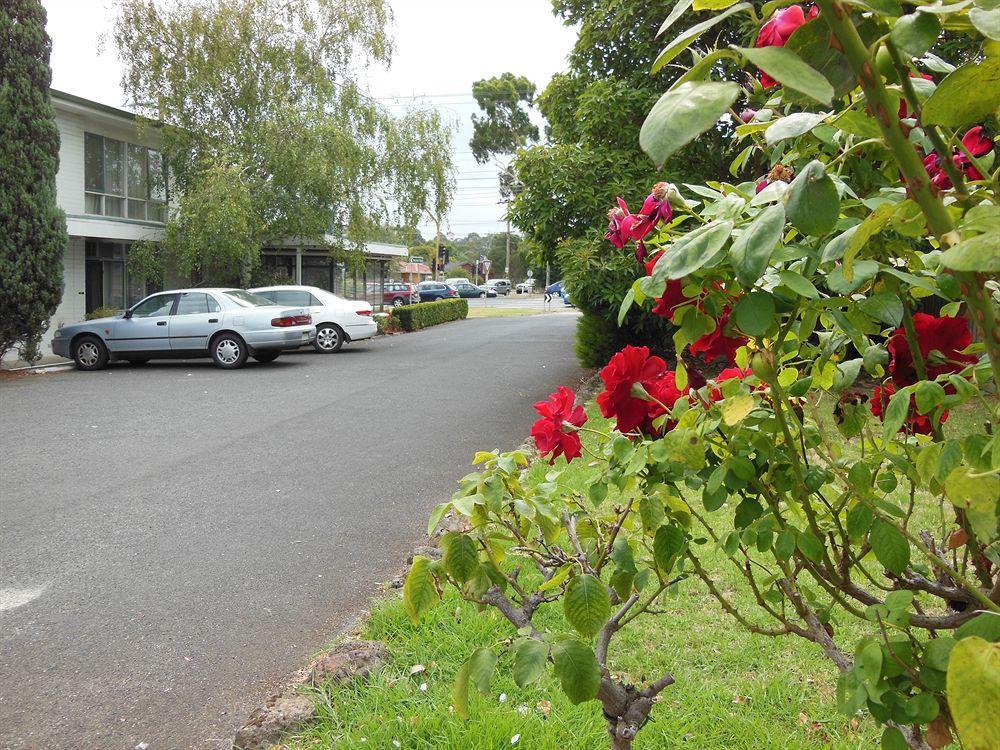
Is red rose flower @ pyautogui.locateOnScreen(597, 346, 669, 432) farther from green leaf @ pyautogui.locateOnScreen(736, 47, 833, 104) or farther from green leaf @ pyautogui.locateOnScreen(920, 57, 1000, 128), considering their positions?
green leaf @ pyautogui.locateOnScreen(736, 47, 833, 104)

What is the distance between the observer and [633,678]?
334 cm

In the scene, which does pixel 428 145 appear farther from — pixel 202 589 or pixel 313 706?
pixel 313 706

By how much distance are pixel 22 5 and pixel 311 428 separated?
33.8 ft

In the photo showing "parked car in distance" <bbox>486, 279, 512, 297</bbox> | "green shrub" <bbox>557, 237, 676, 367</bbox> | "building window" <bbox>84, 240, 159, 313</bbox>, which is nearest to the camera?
"green shrub" <bbox>557, 237, 676, 367</bbox>

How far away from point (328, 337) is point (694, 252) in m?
18.9

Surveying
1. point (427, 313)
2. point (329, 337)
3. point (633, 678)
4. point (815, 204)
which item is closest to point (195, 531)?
point (633, 678)

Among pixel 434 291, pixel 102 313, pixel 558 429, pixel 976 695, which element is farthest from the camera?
pixel 434 291

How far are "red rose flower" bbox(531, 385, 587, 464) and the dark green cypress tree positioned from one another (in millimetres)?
15211

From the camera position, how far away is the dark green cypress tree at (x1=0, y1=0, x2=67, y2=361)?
14.3 m

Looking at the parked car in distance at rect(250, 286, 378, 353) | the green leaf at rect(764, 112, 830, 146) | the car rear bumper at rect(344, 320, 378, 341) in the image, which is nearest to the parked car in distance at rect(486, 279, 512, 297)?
Answer: the car rear bumper at rect(344, 320, 378, 341)

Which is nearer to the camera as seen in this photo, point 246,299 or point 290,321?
point 290,321

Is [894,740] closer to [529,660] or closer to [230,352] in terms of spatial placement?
[529,660]

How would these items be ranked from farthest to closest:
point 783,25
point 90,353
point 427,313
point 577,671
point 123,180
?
point 427,313, point 123,180, point 90,353, point 577,671, point 783,25

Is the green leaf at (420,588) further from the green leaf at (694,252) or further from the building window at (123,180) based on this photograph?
the building window at (123,180)
